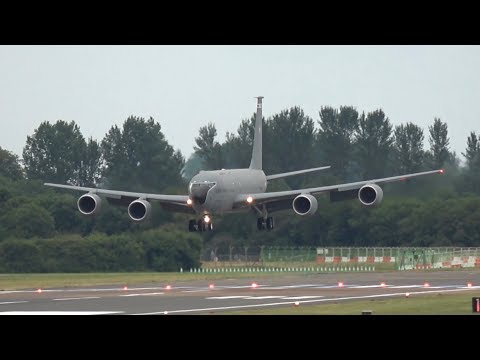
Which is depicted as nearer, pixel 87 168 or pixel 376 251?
pixel 376 251

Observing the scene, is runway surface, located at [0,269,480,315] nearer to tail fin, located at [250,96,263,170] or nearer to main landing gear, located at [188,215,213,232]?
main landing gear, located at [188,215,213,232]

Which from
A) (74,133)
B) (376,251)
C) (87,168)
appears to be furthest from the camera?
(74,133)

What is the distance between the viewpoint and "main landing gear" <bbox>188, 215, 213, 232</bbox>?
6512 cm

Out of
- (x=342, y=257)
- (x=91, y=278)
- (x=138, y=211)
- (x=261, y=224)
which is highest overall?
(x=138, y=211)

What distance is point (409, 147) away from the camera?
83.2 meters

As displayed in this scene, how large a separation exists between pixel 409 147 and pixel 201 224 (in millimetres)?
24126

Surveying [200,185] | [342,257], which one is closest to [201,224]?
[200,185]

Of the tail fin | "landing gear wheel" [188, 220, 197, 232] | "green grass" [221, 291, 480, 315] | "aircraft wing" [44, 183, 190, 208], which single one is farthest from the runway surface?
the tail fin

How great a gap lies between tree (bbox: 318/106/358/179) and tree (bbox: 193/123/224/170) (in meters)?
8.89

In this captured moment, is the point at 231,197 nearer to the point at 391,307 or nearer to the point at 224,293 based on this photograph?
the point at 224,293
